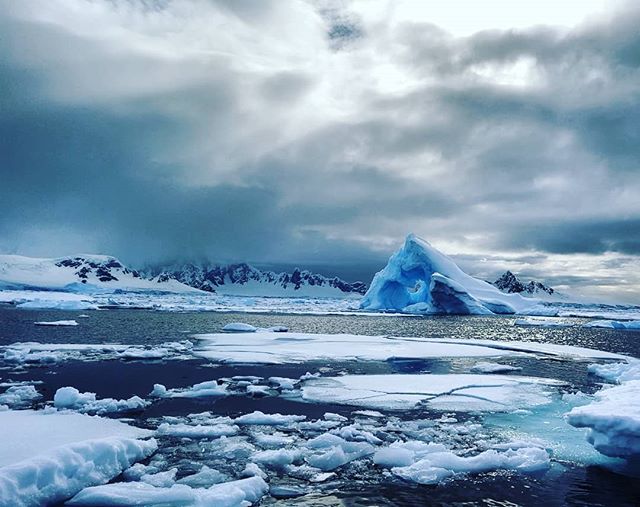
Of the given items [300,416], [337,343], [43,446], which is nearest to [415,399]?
[300,416]

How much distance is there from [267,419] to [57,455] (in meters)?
4.29

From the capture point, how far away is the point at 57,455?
651 centimetres

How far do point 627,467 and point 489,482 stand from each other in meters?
2.62

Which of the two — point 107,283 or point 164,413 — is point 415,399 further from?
point 107,283

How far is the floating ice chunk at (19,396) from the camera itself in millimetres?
10812

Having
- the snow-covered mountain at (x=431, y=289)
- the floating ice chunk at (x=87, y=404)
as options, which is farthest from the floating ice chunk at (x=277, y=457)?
the snow-covered mountain at (x=431, y=289)

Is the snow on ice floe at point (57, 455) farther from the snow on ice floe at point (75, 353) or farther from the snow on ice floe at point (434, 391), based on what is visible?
the snow on ice floe at point (75, 353)

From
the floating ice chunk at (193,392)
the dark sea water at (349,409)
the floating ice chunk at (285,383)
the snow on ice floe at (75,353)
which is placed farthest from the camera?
the snow on ice floe at (75,353)

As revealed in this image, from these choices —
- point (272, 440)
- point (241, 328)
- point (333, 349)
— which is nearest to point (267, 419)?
point (272, 440)

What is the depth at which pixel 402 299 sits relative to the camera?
243ft

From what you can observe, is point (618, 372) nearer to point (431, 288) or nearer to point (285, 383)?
point (285, 383)

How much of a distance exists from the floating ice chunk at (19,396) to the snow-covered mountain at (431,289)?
153ft

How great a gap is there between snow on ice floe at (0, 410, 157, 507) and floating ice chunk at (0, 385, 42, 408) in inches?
67.3

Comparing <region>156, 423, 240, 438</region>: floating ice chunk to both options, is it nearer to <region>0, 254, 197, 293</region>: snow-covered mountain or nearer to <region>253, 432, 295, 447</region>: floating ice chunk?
<region>253, 432, 295, 447</region>: floating ice chunk
